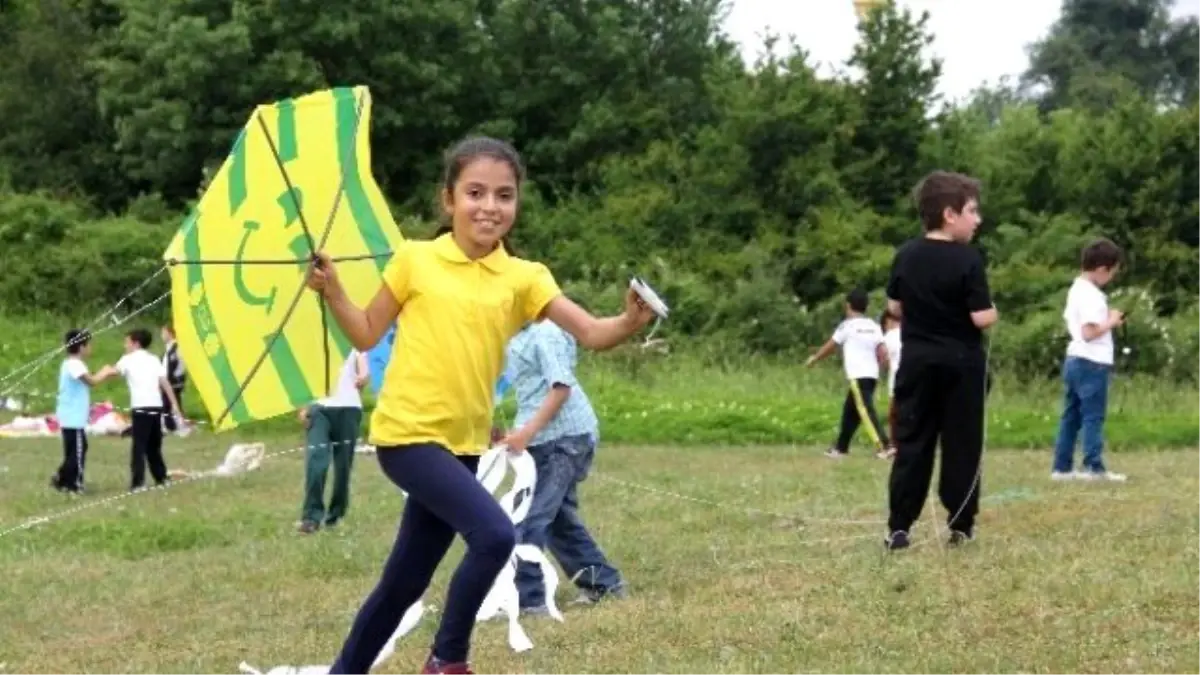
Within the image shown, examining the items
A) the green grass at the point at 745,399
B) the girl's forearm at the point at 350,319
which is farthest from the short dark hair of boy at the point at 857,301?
the girl's forearm at the point at 350,319

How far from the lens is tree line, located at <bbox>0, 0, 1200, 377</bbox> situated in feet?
99.3

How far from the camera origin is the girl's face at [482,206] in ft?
19.3

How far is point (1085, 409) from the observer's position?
42.8 feet

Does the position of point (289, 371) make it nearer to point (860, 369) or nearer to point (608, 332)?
point (608, 332)

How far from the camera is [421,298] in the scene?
19.1 feet

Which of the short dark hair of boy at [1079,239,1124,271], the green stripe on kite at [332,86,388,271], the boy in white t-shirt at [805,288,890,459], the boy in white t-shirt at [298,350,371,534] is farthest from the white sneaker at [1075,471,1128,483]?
the green stripe on kite at [332,86,388,271]

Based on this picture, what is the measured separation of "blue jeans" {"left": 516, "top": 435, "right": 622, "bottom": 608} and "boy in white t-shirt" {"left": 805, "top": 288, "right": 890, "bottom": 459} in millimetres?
9305

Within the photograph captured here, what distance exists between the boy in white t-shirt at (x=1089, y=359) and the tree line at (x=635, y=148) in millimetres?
12383

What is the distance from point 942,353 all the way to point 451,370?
3579 millimetres

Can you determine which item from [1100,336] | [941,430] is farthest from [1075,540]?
[1100,336]

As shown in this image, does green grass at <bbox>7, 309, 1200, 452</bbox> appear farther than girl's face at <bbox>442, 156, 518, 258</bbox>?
Yes

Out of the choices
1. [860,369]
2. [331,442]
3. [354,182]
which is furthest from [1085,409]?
[354,182]

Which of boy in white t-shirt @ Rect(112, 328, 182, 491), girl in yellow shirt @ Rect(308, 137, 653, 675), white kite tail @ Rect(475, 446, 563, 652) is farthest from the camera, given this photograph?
boy in white t-shirt @ Rect(112, 328, 182, 491)

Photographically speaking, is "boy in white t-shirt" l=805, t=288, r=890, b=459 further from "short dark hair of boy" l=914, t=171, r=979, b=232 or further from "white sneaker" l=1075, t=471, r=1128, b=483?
"short dark hair of boy" l=914, t=171, r=979, b=232
